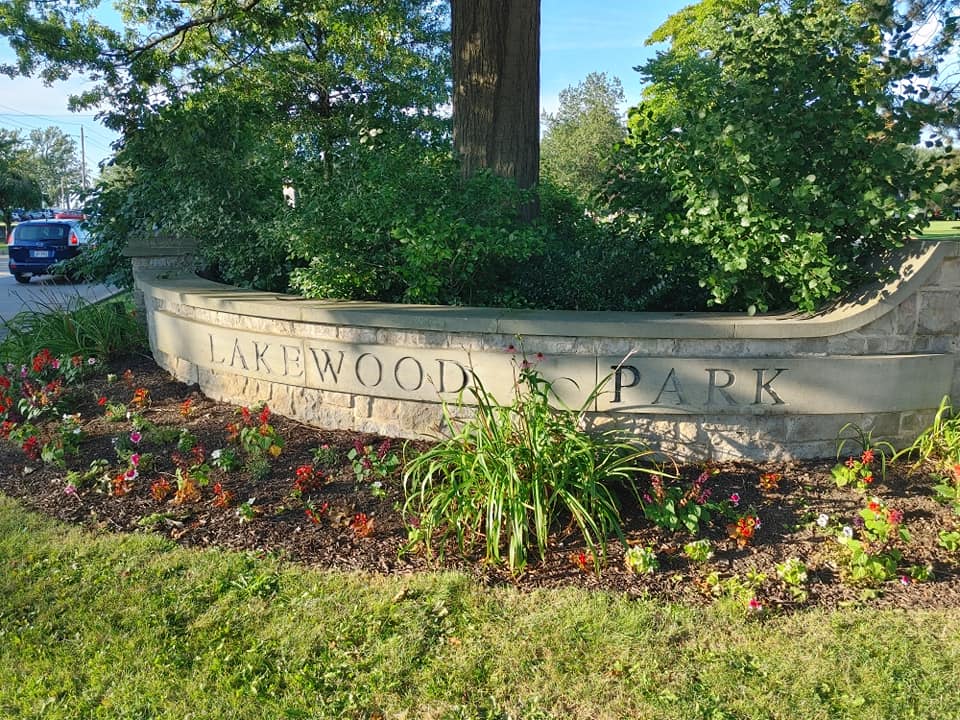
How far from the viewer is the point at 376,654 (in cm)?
283

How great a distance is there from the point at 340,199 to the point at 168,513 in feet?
7.91

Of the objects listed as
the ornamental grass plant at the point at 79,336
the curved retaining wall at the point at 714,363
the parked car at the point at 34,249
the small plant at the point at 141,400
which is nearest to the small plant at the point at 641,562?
the curved retaining wall at the point at 714,363

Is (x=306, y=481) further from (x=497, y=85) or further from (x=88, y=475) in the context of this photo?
(x=497, y=85)

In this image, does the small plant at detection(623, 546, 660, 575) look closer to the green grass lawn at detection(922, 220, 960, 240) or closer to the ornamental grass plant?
the green grass lawn at detection(922, 220, 960, 240)

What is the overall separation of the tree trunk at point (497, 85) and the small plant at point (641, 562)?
398 cm

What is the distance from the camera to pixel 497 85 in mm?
6578

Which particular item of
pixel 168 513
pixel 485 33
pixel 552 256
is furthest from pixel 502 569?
pixel 485 33

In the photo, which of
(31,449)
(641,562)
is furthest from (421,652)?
(31,449)

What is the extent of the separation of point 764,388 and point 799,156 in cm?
131

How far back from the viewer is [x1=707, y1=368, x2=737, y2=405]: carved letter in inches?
170

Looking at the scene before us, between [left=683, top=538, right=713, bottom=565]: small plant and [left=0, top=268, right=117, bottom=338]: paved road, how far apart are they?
8985 mm

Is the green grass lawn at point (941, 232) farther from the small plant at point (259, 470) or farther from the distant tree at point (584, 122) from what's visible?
the distant tree at point (584, 122)

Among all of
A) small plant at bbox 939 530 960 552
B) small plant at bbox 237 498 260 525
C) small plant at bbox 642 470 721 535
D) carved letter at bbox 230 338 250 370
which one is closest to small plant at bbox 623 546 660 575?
small plant at bbox 642 470 721 535

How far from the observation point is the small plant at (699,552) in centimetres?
344
